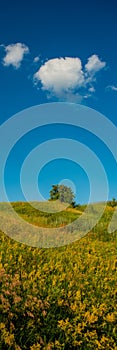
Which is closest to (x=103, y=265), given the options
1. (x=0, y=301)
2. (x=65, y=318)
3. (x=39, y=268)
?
(x=39, y=268)

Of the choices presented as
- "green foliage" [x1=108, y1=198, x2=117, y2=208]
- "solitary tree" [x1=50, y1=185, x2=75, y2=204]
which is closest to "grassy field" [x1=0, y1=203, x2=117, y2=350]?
"green foliage" [x1=108, y1=198, x2=117, y2=208]

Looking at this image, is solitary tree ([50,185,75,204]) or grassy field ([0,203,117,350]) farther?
solitary tree ([50,185,75,204])

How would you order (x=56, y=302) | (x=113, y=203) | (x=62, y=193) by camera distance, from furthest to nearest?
1. (x=62, y=193)
2. (x=113, y=203)
3. (x=56, y=302)

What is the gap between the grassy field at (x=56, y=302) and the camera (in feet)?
17.5

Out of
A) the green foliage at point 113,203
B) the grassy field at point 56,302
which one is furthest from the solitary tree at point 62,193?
the grassy field at point 56,302

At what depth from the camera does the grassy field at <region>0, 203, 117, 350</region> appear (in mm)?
5339

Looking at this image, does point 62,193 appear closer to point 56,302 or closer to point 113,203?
point 113,203

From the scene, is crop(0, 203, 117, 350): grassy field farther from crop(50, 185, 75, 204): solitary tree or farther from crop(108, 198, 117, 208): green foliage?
crop(50, 185, 75, 204): solitary tree

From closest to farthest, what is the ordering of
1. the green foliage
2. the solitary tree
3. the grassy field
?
the grassy field
the green foliage
the solitary tree

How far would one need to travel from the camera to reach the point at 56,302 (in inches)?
235

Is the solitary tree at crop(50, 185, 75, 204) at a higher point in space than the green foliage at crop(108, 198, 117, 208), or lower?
higher

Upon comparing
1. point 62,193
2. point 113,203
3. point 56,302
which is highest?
point 62,193

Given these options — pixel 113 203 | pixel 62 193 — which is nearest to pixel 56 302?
pixel 113 203

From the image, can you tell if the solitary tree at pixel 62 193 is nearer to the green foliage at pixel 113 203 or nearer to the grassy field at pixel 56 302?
the green foliage at pixel 113 203
